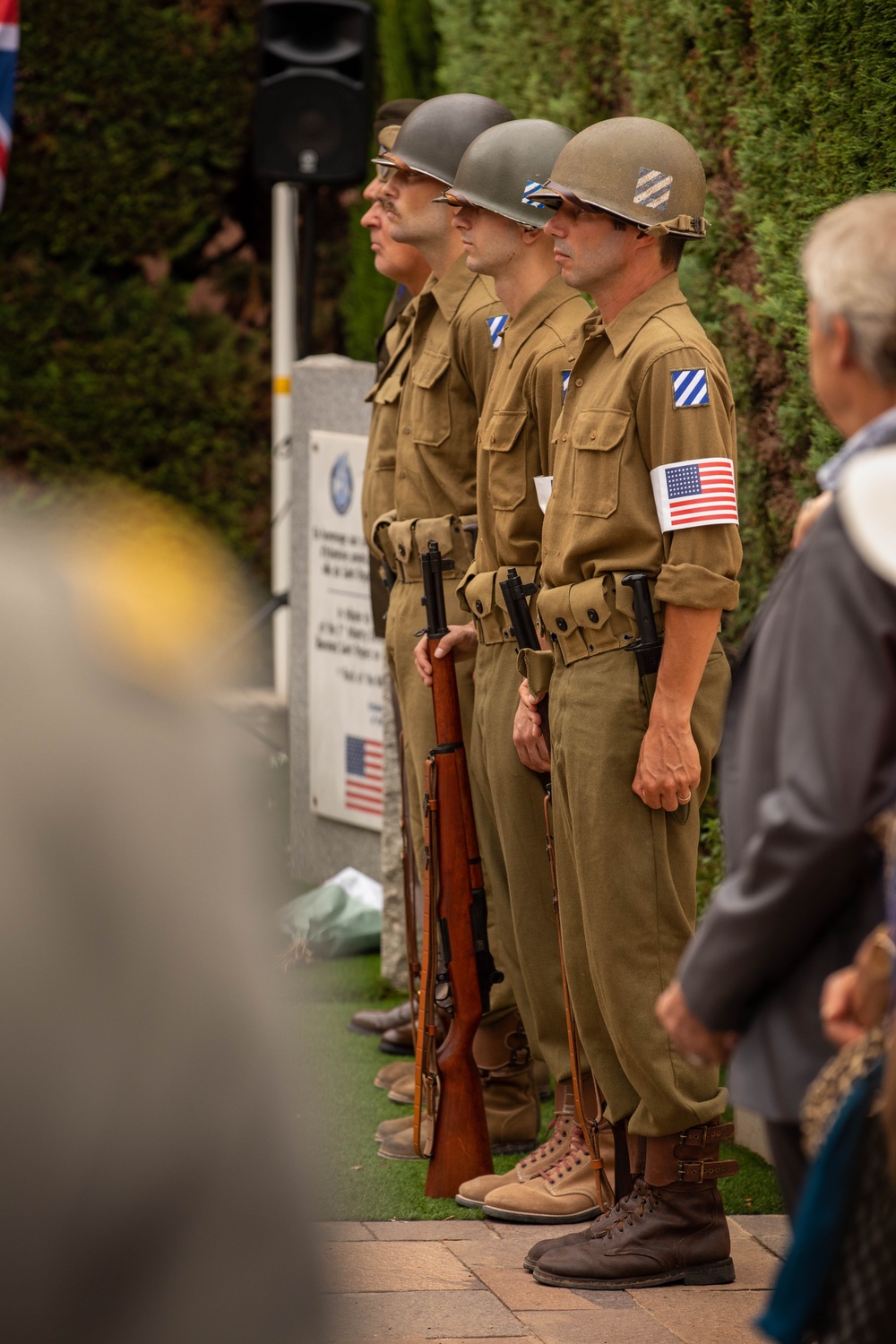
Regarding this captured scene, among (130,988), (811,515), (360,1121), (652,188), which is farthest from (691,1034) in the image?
(360,1121)

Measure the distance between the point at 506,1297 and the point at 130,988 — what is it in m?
2.46

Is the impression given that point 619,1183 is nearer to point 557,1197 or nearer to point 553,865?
point 557,1197

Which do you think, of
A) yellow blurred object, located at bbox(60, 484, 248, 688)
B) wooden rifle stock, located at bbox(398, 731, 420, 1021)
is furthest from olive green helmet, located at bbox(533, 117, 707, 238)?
yellow blurred object, located at bbox(60, 484, 248, 688)

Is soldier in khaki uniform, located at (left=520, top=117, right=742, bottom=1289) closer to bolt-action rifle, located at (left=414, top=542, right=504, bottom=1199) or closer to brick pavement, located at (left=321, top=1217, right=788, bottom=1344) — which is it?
brick pavement, located at (left=321, top=1217, right=788, bottom=1344)

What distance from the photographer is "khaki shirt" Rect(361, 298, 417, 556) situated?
4.37 m

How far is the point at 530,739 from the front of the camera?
11.6 ft

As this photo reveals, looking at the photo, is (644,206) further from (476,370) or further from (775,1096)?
(775,1096)

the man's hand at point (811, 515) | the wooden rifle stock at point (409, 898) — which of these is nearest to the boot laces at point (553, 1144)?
the wooden rifle stock at point (409, 898)

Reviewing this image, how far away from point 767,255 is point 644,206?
0.84 m

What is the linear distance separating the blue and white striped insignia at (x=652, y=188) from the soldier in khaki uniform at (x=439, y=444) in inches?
32.6

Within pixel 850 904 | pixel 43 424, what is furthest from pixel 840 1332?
pixel 43 424

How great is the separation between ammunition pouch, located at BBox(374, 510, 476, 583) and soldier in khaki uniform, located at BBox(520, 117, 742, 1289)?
0.77m

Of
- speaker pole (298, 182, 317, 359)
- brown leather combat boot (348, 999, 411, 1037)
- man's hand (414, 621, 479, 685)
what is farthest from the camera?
speaker pole (298, 182, 317, 359)

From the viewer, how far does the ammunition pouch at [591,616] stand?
3.14 m
